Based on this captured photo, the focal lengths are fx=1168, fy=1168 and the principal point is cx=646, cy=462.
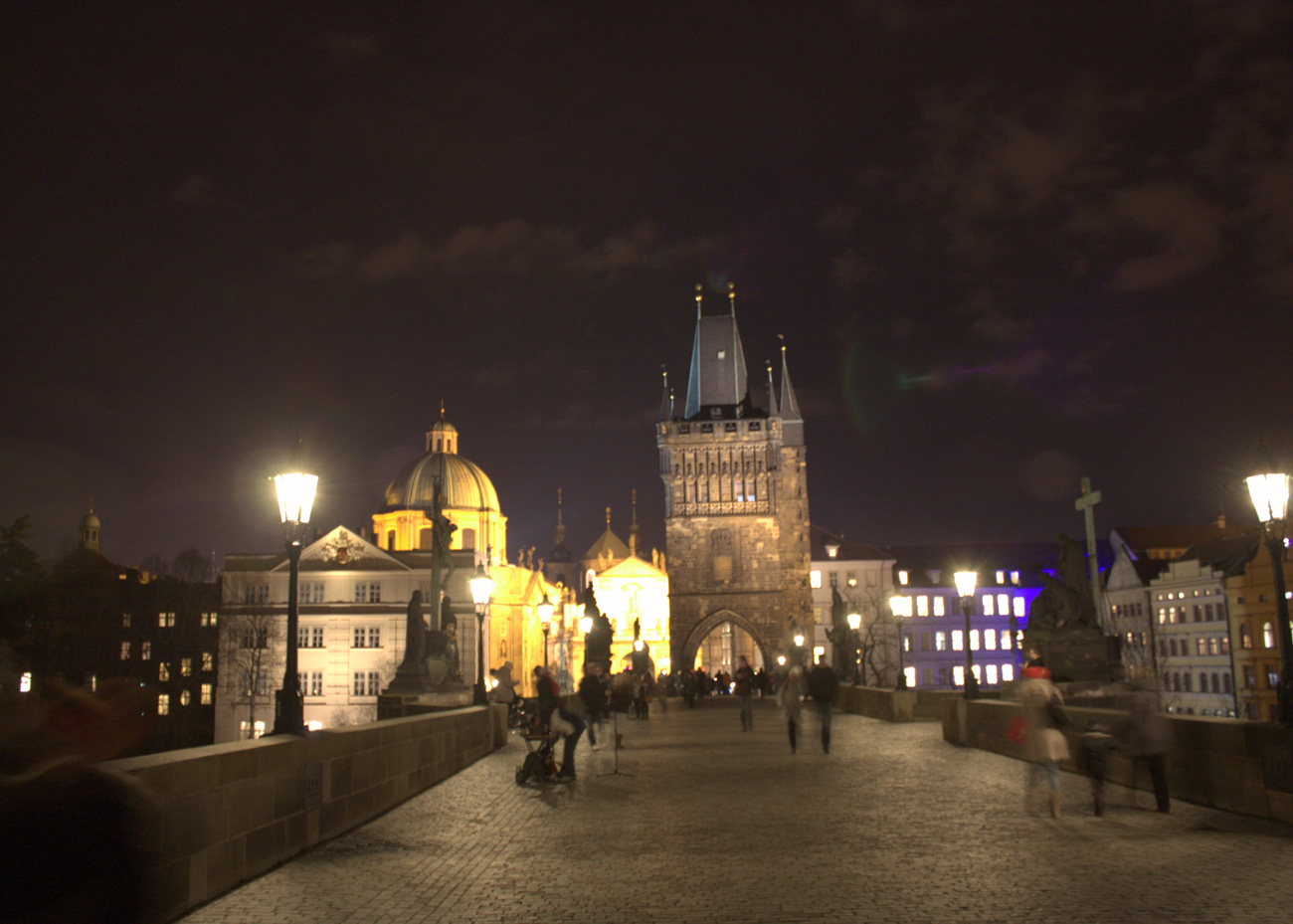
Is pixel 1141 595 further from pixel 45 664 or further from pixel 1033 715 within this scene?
pixel 1033 715

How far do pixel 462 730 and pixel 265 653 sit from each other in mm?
62380

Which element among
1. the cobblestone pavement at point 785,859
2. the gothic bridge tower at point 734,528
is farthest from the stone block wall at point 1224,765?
the gothic bridge tower at point 734,528

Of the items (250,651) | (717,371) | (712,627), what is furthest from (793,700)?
(717,371)

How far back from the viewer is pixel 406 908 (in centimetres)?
744

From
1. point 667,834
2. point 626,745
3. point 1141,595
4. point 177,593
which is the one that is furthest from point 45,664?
point 1141,595

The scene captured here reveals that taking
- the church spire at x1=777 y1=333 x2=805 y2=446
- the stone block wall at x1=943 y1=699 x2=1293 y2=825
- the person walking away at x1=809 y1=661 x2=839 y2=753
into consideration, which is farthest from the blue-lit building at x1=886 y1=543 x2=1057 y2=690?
the stone block wall at x1=943 y1=699 x2=1293 y2=825

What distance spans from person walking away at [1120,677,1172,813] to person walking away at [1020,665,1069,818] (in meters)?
0.61

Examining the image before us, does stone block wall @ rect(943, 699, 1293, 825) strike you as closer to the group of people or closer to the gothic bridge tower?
the group of people

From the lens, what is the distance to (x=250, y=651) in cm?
7575

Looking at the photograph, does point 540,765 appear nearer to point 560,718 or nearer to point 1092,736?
point 560,718

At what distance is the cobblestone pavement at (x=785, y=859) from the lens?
7207 millimetres

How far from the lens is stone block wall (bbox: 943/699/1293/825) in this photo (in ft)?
33.2

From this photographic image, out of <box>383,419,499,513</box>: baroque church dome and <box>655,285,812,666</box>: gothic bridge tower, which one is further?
<box>383,419,499,513</box>: baroque church dome

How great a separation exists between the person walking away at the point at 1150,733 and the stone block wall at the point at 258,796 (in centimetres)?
742
